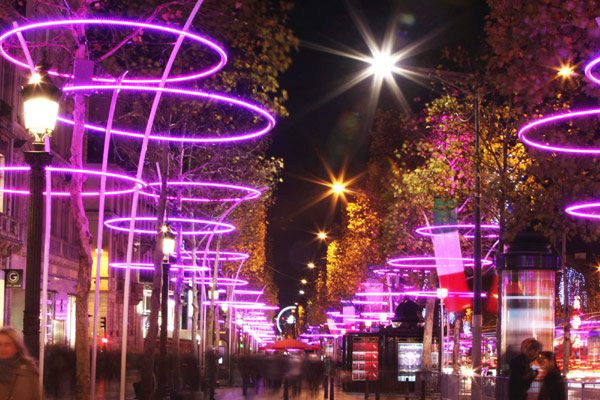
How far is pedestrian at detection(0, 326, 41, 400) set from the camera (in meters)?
8.79

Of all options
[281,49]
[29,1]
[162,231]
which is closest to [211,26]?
[281,49]

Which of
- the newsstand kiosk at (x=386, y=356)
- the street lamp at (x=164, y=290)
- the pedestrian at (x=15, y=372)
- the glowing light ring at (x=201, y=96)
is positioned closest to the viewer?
the pedestrian at (x=15, y=372)

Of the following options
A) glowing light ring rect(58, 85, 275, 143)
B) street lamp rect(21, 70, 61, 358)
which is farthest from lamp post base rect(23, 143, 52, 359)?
glowing light ring rect(58, 85, 275, 143)

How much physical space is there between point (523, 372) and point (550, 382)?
2.22 ft

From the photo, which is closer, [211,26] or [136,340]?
[211,26]

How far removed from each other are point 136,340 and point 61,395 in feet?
130

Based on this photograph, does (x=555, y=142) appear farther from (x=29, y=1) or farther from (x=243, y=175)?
(x=243, y=175)

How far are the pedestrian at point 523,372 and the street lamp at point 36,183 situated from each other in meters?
6.73

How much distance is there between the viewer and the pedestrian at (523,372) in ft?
44.2

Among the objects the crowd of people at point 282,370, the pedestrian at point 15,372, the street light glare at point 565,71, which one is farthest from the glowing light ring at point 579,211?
the crowd of people at point 282,370

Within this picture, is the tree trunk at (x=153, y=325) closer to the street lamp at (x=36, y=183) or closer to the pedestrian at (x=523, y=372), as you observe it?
the street lamp at (x=36, y=183)

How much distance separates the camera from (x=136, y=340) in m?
72.9

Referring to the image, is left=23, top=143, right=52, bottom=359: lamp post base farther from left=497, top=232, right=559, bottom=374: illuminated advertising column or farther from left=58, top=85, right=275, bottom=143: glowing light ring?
left=497, top=232, right=559, bottom=374: illuminated advertising column

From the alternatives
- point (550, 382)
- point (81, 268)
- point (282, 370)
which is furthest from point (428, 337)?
point (550, 382)
